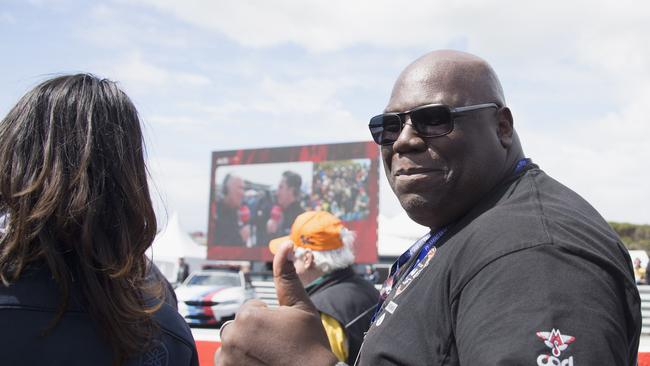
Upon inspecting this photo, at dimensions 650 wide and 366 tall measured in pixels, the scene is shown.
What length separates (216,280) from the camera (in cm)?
1822

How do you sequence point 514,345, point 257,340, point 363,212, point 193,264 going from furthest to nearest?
point 193,264 < point 363,212 < point 257,340 < point 514,345

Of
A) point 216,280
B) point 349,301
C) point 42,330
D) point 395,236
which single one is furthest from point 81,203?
point 395,236

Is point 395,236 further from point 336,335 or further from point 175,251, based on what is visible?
point 336,335

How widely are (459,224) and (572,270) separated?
0.43 meters

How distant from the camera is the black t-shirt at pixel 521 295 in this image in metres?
1.23

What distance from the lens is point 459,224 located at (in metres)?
1.69

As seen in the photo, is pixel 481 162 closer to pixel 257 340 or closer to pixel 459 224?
pixel 459 224

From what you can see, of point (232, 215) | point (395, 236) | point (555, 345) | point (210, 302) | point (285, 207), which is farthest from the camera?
point (395, 236)

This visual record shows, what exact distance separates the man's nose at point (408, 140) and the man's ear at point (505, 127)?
22cm

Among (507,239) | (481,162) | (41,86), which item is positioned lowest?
(507,239)

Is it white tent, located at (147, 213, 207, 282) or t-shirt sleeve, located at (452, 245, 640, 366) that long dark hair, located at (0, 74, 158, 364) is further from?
white tent, located at (147, 213, 207, 282)

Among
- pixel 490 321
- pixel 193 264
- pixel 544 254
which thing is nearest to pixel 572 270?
pixel 544 254

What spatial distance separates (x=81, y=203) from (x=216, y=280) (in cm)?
1725

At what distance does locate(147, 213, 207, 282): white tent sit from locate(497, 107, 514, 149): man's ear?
2612 centimetres
